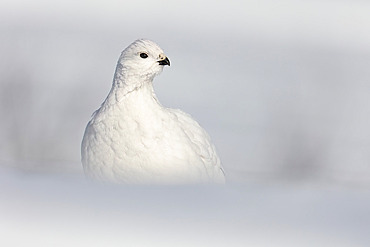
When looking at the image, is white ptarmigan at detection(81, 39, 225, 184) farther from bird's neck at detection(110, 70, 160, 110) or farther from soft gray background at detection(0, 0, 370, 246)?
A: soft gray background at detection(0, 0, 370, 246)

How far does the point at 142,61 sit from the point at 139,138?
29 centimetres

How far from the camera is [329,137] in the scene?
5203 mm

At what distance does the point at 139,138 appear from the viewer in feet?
9.69

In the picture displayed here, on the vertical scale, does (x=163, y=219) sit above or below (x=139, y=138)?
below

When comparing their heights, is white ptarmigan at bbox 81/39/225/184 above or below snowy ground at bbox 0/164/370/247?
above

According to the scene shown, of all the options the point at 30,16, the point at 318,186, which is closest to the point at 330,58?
the point at 30,16

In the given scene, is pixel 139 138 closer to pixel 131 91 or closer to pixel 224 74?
pixel 131 91

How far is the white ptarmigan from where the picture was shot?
2867mm

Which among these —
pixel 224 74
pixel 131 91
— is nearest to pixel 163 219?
pixel 131 91

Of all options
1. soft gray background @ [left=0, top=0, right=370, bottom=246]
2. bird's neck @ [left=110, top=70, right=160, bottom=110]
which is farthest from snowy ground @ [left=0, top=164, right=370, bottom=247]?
bird's neck @ [left=110, top=70, right=160, bottom=110]

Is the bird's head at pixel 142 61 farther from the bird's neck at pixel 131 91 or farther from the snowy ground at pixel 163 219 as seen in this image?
the snowy ground at pixel 163 219

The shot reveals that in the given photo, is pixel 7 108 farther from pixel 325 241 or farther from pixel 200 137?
pixel 325 241

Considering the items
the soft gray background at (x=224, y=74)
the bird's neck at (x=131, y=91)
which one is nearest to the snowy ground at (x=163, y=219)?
the soft gray background at (x=224, y=74)

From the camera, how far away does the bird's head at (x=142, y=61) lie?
305 cm
